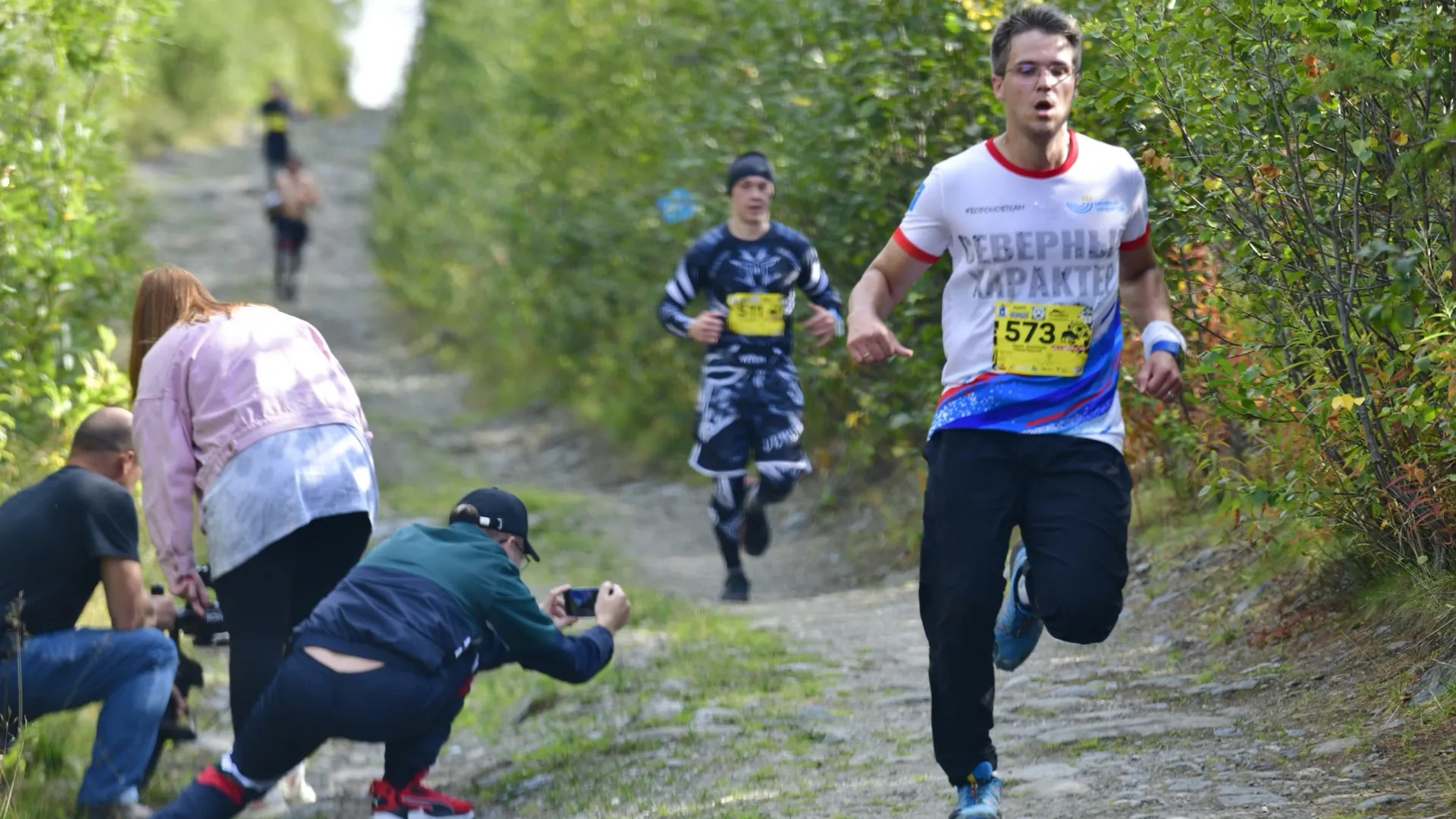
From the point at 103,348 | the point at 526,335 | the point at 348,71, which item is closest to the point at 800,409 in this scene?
the point at 103,348

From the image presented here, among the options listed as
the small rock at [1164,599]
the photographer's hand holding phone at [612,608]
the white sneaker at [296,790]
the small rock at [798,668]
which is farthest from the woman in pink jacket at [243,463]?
the small rock at [1164,599]

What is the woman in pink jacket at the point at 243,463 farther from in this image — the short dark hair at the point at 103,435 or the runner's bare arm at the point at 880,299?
the runner's bare arm at the point at 880,299

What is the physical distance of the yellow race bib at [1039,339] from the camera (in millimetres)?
3852

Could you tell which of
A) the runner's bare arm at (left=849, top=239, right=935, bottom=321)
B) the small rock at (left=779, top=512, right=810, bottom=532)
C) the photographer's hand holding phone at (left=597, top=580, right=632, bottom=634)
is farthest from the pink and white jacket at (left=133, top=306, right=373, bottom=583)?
the small rock at (left=779, top=512, right=810, bottom=532)

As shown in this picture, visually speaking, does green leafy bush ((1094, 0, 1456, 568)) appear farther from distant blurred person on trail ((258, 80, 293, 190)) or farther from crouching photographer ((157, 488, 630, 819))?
distant blurred person on trail ((258, 80, 293, 190))

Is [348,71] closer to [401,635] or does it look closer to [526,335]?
[526,335]

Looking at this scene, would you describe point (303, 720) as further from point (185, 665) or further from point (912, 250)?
point (912, 250)

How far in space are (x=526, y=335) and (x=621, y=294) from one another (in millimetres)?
4970

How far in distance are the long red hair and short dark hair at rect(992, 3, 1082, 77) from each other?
2501 mm

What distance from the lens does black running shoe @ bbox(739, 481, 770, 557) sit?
8547 mm

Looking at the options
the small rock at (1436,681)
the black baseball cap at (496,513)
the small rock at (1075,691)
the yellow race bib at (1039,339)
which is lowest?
the small rock at (1075,691)

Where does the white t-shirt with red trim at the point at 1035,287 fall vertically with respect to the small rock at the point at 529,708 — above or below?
above

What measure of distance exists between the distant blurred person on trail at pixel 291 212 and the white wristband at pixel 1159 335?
17.2 metres

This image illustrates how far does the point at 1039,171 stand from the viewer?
12.8ft
